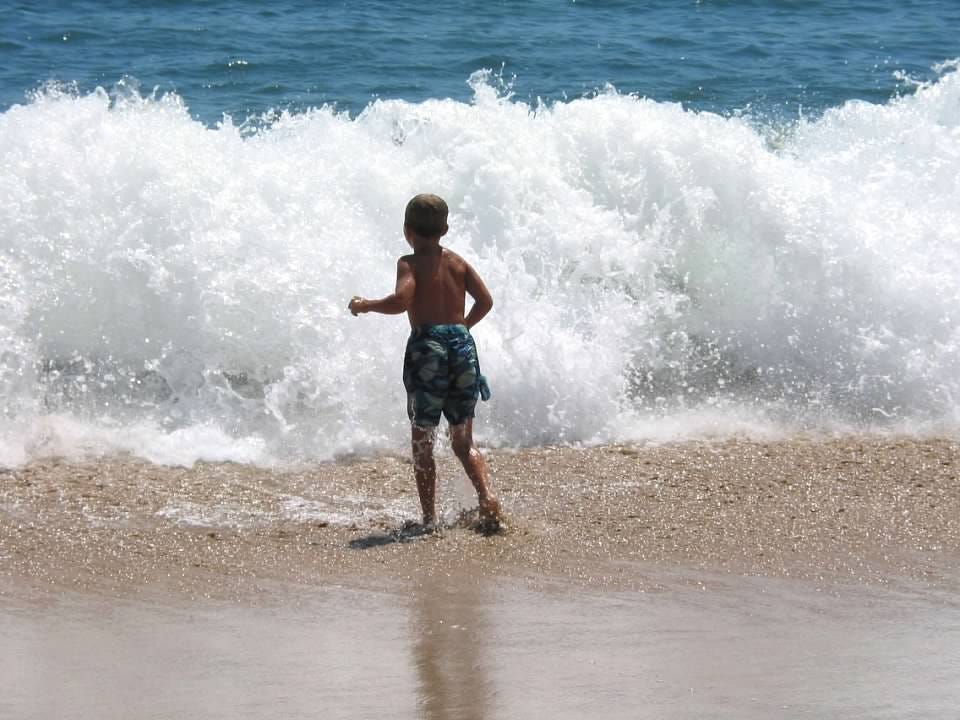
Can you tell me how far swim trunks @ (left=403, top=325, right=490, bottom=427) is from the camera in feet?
15.5

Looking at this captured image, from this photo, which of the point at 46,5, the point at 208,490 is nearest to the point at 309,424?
the point at 208,490

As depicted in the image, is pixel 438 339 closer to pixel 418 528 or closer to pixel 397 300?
pixel 397 300

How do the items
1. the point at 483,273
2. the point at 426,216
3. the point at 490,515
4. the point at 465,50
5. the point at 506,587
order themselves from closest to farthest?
the point at 506,587 < the point at 426,216 < the point at 490,515 < the point at 483,273 < the point at 465,50

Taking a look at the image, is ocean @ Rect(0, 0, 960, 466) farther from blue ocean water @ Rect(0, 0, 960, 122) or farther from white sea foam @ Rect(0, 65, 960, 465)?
blue ocean water @ Rect(0, 0, 960, 122)

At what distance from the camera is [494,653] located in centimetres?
384

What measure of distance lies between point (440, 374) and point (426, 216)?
0.55 m

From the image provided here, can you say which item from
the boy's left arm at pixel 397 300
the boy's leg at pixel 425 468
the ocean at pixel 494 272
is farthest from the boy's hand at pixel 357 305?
the ocean at pixel 494 272

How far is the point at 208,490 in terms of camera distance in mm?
5301

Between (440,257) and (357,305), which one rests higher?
Answer: (440,257)

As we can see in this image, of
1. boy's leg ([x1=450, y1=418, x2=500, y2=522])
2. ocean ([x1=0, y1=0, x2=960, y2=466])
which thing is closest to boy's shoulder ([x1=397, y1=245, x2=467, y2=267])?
boy's leg ([x1=450, y1=418, x2=500, y2=522])

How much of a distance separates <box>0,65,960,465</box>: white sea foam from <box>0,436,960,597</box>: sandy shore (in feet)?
1.02

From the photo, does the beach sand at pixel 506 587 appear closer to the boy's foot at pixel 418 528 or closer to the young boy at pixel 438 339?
the boy's foot at pixel 418 528

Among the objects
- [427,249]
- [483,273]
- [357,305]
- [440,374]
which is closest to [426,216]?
[427,249]

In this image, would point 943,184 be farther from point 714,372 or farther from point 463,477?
point 463,477
